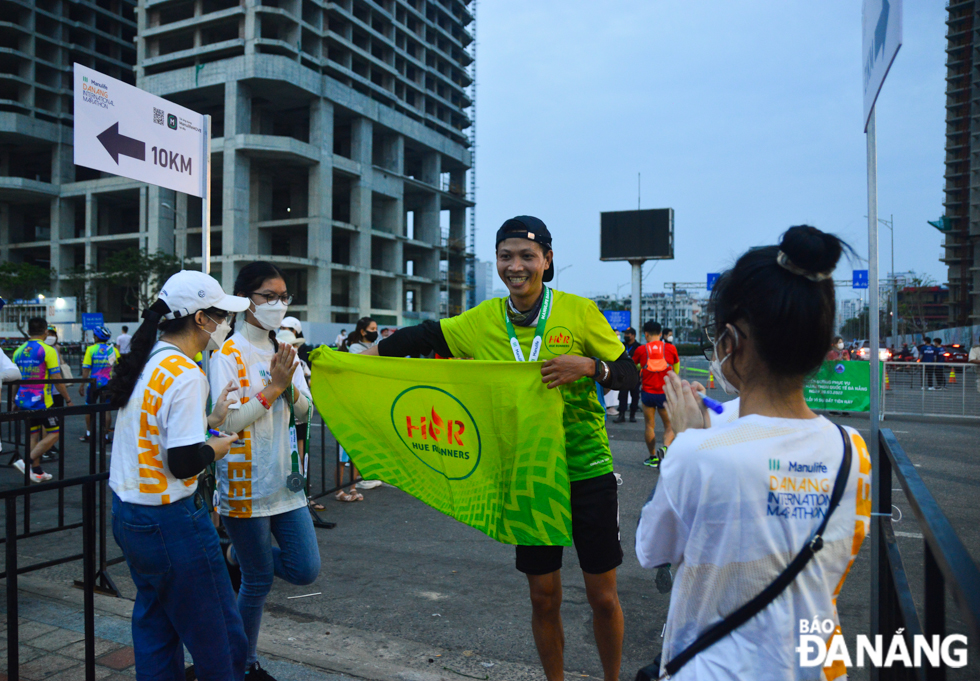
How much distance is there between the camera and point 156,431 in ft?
8.61

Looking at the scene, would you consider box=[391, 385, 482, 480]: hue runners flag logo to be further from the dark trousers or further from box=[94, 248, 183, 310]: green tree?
box=[94, 248, 183, 310]: green tree

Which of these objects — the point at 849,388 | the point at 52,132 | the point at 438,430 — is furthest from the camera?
the point at 52,132

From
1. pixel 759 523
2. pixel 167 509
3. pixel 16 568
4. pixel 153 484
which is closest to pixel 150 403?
pixel 153 484

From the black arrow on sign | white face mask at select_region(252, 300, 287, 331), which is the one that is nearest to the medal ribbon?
white face mask at select_region(252, 300, 287, 331)

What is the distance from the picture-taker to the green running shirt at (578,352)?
10.2 ft

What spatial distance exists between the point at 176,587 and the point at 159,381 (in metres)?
0.82

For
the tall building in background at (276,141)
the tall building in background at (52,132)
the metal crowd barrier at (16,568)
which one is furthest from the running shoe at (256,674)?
the tall building in background at (52,132)

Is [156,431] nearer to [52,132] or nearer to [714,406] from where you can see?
[714,406]

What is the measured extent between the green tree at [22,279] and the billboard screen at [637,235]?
138 ft

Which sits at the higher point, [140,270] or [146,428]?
[140,270]

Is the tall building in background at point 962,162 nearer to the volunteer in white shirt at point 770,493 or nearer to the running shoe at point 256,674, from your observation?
the running shoe at point 256,674

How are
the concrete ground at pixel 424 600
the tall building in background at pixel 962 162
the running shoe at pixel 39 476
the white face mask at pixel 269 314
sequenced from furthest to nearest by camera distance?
the tall building in background at pixel 962 162
the running shoe at pixel 39 476
the concrete ground at pixel 424 600
the white face mask at pixel 269 314

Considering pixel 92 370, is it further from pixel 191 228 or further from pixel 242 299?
pixel 191 228

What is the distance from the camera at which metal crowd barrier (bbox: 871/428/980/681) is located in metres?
1.18
